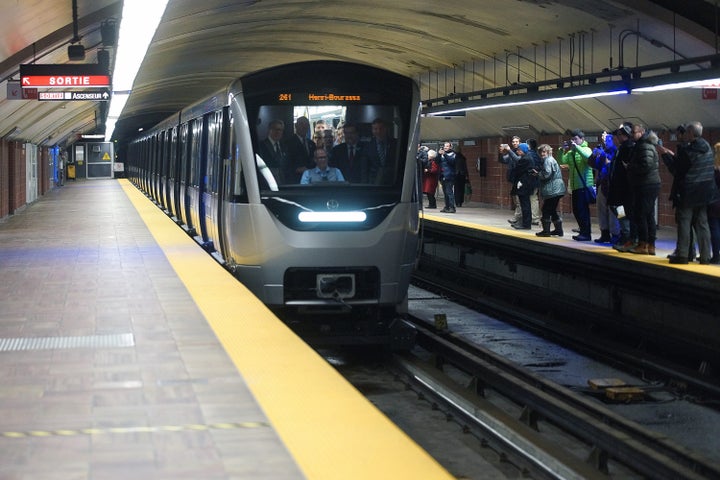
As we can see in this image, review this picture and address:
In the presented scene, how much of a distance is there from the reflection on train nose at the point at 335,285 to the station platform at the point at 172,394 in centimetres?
97

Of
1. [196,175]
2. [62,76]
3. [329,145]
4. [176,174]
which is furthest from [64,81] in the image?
[329,145]

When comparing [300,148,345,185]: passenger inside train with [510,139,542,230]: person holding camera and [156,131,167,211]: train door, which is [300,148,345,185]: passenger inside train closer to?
[510,139,542,230]: person holding camera

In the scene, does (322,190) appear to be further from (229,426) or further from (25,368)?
(229,426)

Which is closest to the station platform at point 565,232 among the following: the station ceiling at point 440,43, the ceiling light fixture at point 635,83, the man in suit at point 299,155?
the station ceiling at point 440,43

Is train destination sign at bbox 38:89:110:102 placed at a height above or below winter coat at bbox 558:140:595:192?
above

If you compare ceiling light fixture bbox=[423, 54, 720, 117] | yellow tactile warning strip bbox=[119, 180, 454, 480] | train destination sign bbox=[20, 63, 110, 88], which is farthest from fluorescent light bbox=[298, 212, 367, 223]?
train destination sign bbox=[20, 63, 110, 88]

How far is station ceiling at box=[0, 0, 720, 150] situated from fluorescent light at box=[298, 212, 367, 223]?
143 inches

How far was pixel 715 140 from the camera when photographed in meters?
16.3

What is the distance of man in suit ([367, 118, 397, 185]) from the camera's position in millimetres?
10359

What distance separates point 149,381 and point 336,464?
6.33 feet

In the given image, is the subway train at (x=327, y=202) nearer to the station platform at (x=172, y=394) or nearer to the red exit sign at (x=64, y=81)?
the station platform at (x=172, y=394)

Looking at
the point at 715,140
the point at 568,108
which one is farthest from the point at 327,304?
the point at 568,108

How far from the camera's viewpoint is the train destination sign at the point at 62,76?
1498 cm

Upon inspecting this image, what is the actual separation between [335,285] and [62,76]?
715 cm
